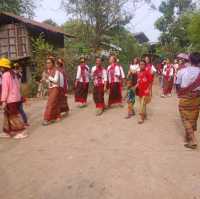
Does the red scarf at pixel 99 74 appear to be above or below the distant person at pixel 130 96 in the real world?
above

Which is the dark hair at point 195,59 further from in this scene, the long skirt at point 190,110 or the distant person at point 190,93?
the long skirt at point 190,110

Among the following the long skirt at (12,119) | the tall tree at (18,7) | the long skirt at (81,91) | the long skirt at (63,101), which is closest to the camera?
the long skirt at (12,119)

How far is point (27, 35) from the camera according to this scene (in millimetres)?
19406

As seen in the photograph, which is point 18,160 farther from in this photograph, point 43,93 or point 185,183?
point 43,93

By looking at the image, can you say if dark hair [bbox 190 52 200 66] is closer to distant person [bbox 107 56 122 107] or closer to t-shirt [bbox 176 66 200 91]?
t-shirt [bbox 176 66 200 91]

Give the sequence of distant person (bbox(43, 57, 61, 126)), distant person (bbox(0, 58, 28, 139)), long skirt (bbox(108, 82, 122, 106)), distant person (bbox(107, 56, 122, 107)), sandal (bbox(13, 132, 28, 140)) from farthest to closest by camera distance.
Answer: long skirt (bbox(108, 82, 122, 106))
distant person (bbox(107, 56, 122, 107))
distant person (bbox(43, 57, 61, 126))
sandal (bbox(13, 132, 28, 140))
distant person (bbox(0, 58, 28, 139))

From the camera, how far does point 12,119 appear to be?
7.66 m

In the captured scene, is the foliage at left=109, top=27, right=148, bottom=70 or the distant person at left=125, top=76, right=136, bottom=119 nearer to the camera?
the distant person at left=125, top=76, right=136, bottom=119

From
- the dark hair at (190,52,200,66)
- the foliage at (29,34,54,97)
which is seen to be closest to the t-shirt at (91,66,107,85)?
the dark hair at (190,52,200,66)

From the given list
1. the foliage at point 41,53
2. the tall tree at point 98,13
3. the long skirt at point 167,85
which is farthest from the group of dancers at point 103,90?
the tall tree at point 98,13

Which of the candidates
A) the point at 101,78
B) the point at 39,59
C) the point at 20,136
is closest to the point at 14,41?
the point at 39,59

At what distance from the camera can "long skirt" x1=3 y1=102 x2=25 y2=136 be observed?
756cm

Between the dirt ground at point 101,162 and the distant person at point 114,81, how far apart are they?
1.78 metres

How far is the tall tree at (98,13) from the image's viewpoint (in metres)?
25.1
